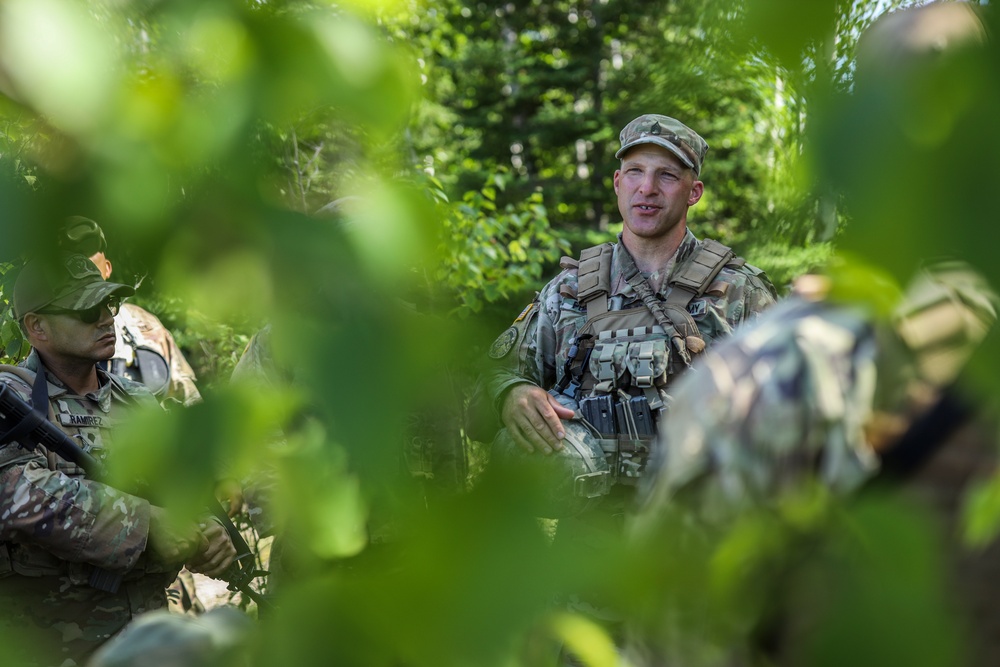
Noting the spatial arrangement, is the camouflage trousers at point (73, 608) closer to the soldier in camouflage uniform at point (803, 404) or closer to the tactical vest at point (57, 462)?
the tactical vest at point (57, 462)

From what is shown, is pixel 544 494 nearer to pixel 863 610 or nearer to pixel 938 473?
pixel 863 610

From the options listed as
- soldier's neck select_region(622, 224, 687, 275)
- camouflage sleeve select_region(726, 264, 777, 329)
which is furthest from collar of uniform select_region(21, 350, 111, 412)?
camouflage sleeve select_region(726, 264, 777, 329)

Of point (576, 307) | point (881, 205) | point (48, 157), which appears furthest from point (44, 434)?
point (881, 205)

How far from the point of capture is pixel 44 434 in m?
2.91

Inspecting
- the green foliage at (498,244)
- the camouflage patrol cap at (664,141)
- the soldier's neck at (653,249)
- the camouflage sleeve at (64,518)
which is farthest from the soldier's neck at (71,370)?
the camouflage patrol cap at (664,141)

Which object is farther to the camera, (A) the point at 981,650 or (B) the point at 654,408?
(B) the point at 654,408

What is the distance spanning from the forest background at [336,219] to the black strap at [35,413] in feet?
8.10

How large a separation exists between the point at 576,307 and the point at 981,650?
9.63 feet

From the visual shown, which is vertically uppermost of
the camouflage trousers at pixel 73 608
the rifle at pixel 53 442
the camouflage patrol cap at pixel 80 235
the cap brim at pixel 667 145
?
the cap brim at pixel 667 145

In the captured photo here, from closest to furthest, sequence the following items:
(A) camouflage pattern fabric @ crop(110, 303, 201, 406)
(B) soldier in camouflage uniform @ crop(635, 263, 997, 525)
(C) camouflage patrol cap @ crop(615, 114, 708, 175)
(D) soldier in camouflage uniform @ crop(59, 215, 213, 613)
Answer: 1. (B) soldier in camouflage uniform @ crop(635, 263, 997, 525)
2. (C) camouflage patrol cap @ crop(615, 114, 708, 175)
3. (D) soldier in camouflage uniform @ crop(59, 215, 213, 613)
4. (A) camouflage pattern fabric @ crop(110, 303, 201, 406)

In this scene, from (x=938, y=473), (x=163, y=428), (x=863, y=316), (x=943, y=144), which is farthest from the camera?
(x=938, y=473)

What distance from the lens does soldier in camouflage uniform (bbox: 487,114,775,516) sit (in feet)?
11.1

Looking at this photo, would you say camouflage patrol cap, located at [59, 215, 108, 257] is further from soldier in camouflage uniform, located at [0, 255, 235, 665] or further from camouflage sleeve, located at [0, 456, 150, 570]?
camouflage sleeve, located at [0, 456, 150, 570]

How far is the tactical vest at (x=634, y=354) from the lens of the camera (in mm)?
3383
